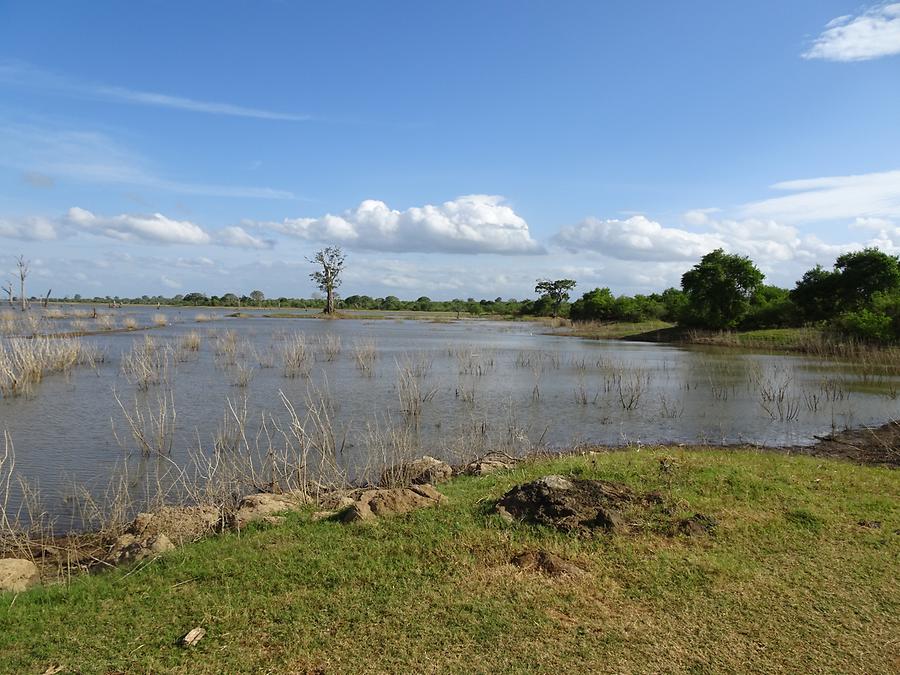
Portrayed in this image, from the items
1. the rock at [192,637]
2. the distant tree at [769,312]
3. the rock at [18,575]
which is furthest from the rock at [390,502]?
the distant tree at [769,312]

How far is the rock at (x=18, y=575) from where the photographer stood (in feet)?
18.4

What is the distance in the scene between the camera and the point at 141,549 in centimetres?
620

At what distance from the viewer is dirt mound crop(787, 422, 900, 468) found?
1141 cm

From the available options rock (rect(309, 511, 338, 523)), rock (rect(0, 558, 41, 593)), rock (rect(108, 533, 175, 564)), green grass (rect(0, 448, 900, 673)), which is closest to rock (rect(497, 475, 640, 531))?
green grass (rect(0, 448, 900, 673))

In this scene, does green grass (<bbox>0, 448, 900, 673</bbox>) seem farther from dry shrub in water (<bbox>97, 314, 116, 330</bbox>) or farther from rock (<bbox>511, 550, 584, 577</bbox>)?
dry shrub in water (<bbox>97, 314, 116, 330</bbox>)

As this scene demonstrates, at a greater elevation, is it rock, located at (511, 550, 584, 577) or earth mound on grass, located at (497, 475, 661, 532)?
earth mound on grass, located at (497, 475, 661, 532)

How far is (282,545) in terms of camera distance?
6137 mm

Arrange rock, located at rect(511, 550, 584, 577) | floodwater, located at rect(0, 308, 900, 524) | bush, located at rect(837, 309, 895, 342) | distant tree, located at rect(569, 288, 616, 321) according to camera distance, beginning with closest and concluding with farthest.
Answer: rock, located at rect(511, 550, 584, 577), floodwater, located at rect(0, 308, 900, 524), bush, located at rect(837, 309, 895, 342), distant tree, located at rect(569, 288, 616, 321)

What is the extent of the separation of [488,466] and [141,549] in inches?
204

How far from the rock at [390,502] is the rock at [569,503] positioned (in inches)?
35.1

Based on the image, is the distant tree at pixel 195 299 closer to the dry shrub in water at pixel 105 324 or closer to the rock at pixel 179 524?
the dry shrub in water at pixel 105 324

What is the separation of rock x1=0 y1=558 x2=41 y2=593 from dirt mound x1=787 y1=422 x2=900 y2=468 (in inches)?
508

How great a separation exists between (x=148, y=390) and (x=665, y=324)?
52.0 m

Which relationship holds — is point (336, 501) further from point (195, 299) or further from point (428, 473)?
point (195, 299)
